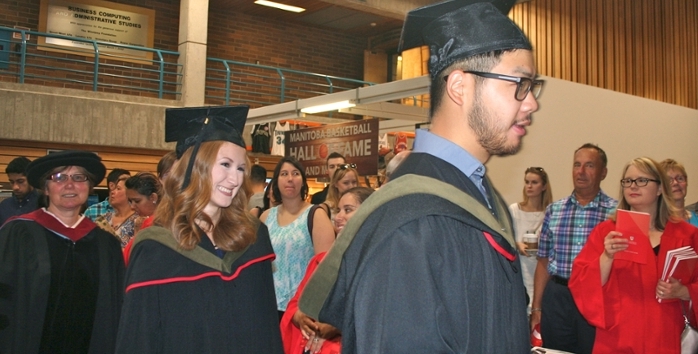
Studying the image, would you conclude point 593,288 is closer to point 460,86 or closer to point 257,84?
point 460,86

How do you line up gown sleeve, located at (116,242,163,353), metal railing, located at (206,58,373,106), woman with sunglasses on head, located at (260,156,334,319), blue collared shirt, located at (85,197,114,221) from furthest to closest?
1. metal railing, located at (206,58,373,106)
2. blue collared shirt, located at (85,197,114,221)
3. woman with sunglasses on head, located at (260,156,334,319)
4. gown sleeve, located at (116,242,163,353)

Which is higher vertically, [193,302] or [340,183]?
[340,183]

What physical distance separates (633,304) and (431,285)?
276cm

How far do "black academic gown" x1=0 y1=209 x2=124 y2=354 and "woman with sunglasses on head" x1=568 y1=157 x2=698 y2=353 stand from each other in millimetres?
2494

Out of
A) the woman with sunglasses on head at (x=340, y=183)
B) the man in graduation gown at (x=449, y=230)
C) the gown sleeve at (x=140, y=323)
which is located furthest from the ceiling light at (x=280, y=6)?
the man in graduation gown at (x=449, y=230)

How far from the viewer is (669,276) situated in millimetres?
3518

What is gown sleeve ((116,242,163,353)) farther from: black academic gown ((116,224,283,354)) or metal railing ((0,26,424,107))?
metal railing ((0,26,424,107))

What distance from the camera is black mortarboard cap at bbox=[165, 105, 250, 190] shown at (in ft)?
9.74

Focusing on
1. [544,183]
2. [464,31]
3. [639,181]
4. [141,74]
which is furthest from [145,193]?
[141,74]

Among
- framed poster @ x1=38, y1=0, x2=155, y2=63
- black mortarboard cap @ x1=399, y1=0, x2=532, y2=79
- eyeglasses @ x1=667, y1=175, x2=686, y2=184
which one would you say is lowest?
eyeglasses @ x1=667, y1=175, x2=686, y2=184

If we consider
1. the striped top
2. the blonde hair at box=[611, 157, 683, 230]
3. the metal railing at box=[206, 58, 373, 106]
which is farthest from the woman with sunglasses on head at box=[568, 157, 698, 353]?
the metal railing at box=[206, 58, 373, 106]

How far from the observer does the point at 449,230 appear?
1238mm

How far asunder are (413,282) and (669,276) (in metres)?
2.81

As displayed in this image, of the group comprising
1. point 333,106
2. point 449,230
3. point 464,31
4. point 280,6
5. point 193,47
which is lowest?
point 449,230
